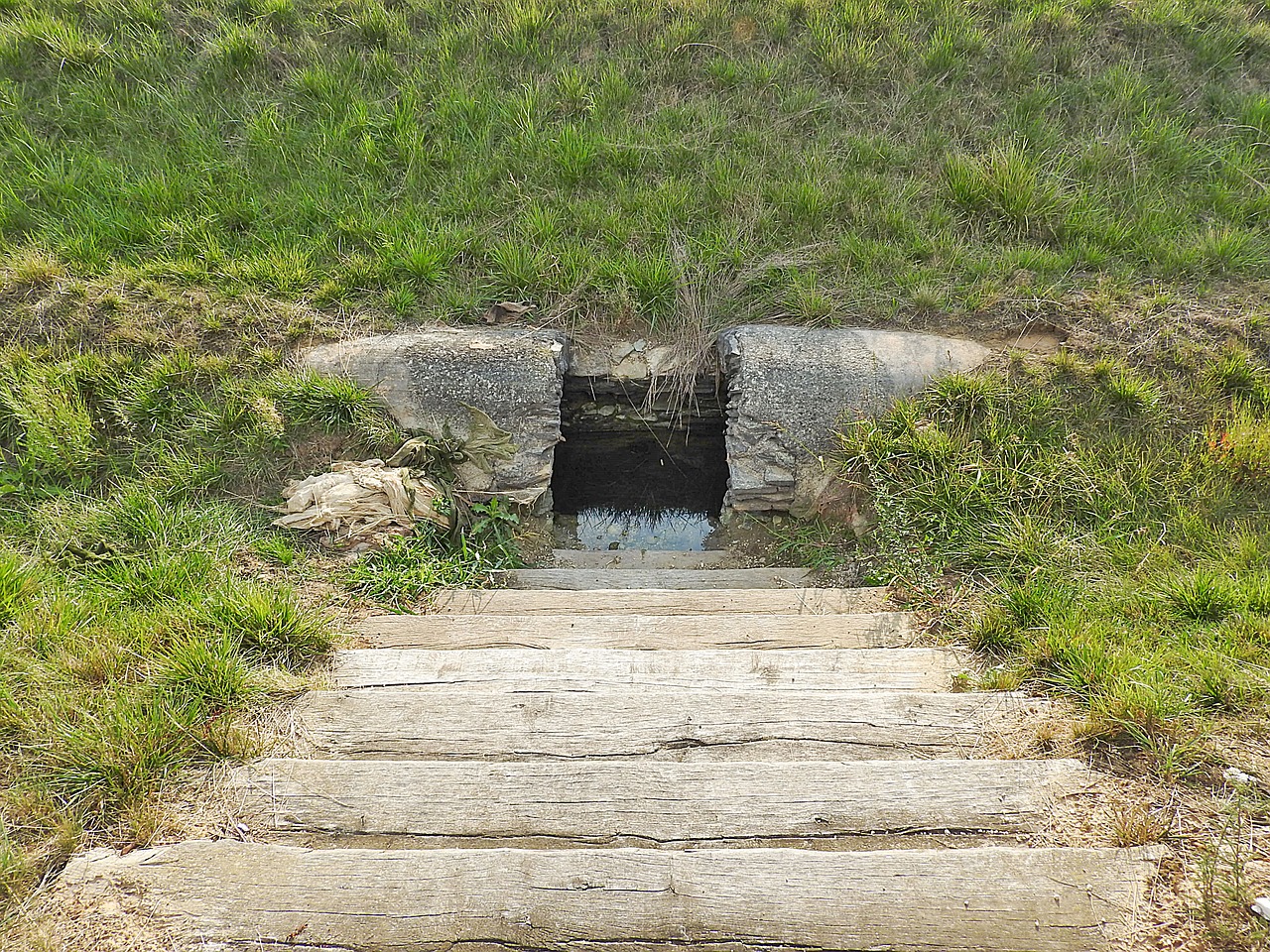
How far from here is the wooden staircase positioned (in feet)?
5.61

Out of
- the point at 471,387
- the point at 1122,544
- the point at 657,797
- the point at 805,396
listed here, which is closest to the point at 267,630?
the point at 657,797

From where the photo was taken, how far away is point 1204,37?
20.6ft

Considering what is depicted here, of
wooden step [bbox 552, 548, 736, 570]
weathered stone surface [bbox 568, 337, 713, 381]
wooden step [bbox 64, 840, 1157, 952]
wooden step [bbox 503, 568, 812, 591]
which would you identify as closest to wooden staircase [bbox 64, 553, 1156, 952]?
wooden step [bbox 64, 840, 1157, 952]

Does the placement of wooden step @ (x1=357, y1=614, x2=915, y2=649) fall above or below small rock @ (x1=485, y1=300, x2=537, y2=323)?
below

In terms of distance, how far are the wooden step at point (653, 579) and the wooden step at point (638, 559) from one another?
34 centimetres

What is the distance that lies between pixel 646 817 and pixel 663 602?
4.71 ft

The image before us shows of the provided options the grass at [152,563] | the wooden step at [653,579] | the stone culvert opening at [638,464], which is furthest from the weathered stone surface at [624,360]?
the wooden step at [653,579]

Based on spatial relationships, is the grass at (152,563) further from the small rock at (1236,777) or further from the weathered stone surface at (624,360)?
the small rock at (1236,777)

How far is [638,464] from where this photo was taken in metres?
5.26

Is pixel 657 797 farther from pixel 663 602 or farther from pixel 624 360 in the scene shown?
pixel 624 360

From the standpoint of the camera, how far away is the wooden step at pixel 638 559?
4.48 meters

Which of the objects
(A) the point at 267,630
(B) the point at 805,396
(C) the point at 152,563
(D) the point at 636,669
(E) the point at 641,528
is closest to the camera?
(D) the point at 636,669

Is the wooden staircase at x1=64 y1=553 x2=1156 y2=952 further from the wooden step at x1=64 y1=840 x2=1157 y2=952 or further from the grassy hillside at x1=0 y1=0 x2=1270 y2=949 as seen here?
the grassy hillside at x1=0 y1=0 x2=1270 y2=949

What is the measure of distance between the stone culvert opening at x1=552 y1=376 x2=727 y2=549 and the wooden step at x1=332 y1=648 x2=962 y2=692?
6.71 feet
